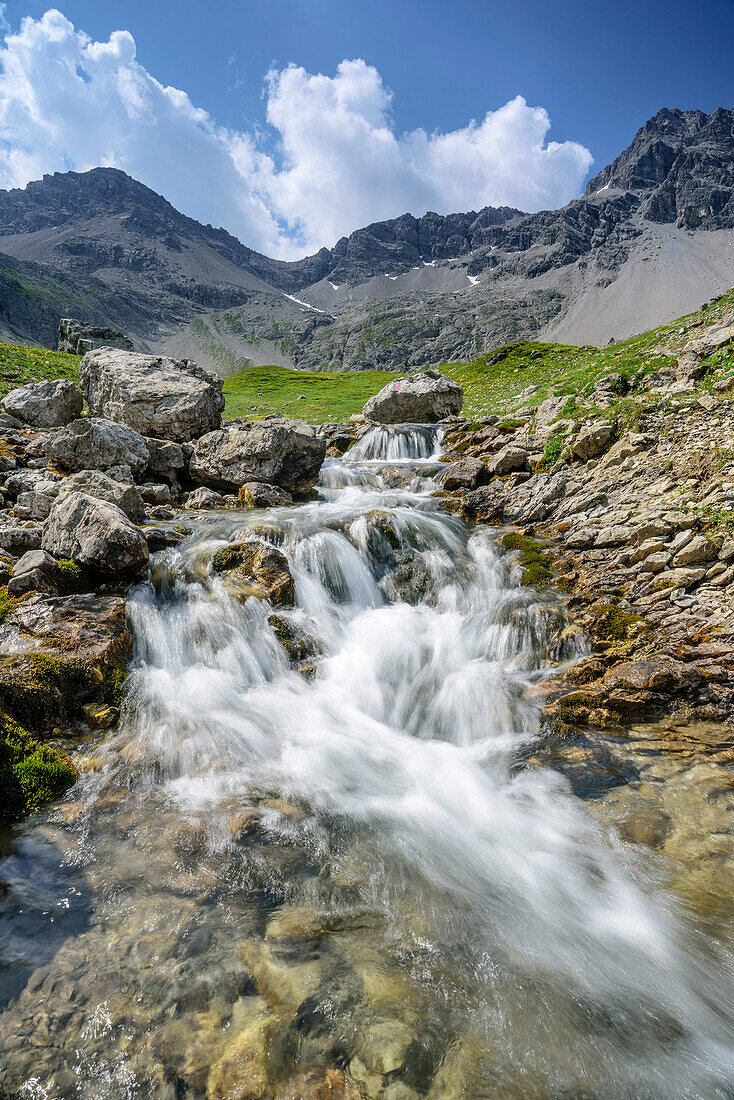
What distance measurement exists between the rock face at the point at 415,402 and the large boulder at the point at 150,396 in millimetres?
12981

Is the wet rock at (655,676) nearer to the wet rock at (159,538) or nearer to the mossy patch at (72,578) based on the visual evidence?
the mossy patch at (72,578)

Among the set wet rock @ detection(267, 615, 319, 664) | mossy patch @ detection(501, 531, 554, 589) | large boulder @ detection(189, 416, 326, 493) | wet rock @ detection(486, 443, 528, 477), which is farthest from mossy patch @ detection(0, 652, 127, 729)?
wet rock @ detection(486, 443, 528, 477)

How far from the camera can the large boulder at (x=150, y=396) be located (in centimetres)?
1836

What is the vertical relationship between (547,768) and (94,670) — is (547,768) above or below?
below

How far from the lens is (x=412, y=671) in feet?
31.0

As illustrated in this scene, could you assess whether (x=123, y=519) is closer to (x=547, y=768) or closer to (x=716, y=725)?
(x=547, y=768)

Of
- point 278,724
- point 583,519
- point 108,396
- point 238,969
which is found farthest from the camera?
point 108,396

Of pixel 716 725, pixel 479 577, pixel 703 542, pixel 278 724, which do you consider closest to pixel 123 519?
pixel 278 724

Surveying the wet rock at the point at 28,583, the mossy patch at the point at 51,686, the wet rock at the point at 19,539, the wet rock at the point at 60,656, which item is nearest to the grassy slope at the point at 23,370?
the wet rock at the point at 19,539

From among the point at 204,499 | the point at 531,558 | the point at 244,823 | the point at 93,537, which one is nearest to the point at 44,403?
the point at 204,499

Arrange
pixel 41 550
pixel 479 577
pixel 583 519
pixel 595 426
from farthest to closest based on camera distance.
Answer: pixel 595 426
pixel 583 519
pixel 479 577
pixel 41 550

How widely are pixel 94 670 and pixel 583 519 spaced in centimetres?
1190

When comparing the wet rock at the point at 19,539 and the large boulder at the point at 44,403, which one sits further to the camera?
the large boulder at the point at 44,403

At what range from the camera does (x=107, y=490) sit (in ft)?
36.8
